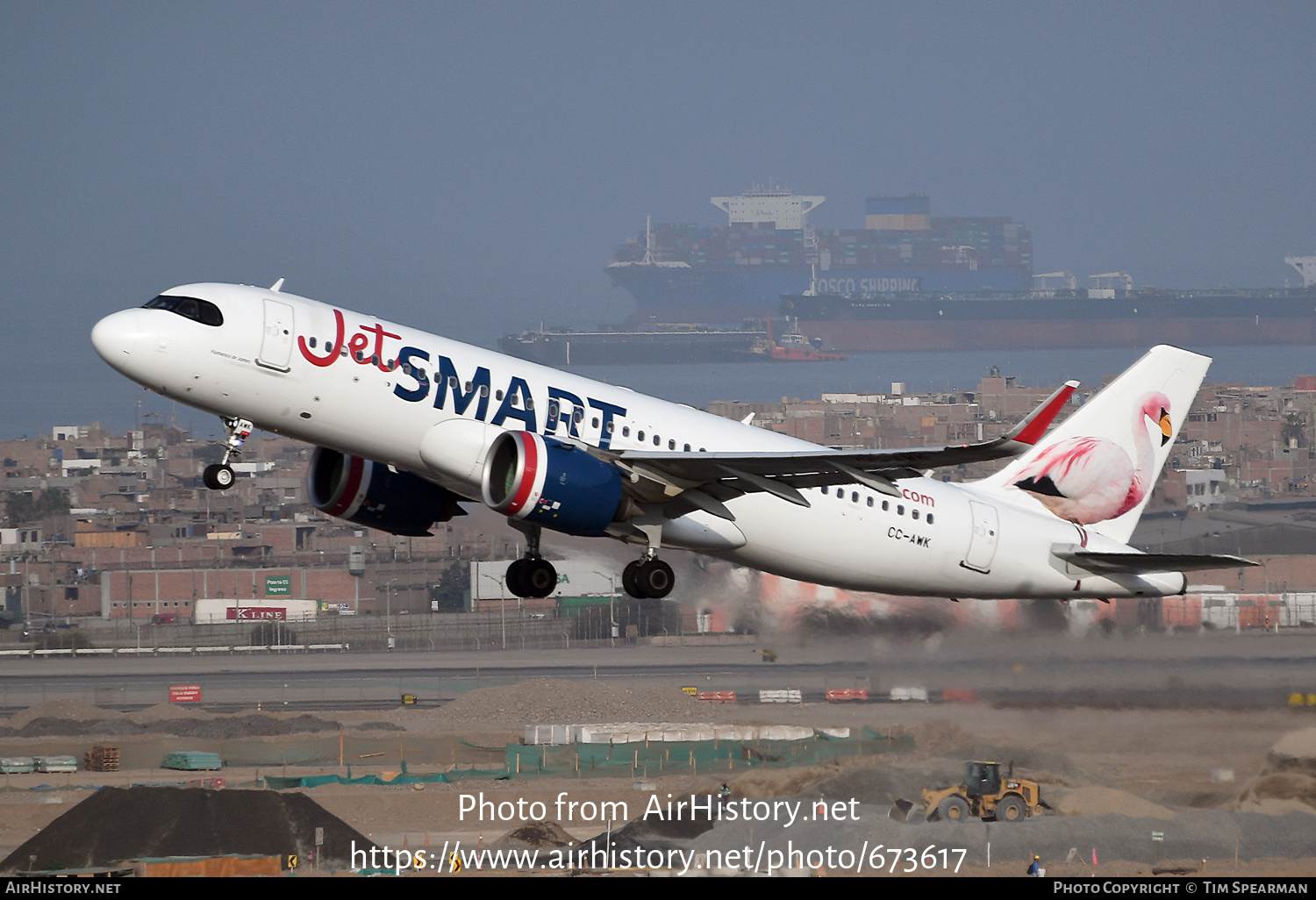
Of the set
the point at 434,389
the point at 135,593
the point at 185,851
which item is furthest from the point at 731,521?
the point at 135,593

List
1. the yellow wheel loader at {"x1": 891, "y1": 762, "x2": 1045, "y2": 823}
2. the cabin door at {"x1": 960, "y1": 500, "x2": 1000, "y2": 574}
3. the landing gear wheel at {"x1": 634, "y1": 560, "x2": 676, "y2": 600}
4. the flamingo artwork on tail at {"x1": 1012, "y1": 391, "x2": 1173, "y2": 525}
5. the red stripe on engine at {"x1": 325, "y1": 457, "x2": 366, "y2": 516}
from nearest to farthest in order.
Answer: the landing gear wheel at {"x1": 634, "y1": 560, "x2": 676, "y2": 600} → the red stripe on engine at {"x1": 325, "y1": 457, "x2": 366, "y2": 516} → the cabin door at {"x1": 960, "y1": 500, "x2": 1000, "y2": 574} → the flamingo artwork on tail at {"x1": 1012, "y1": 391, "x2": 1173, "y2": 525} → the yellow wheel loader at {"x1": 891, "y1": 762, "x2": 1045, "y2": 823}

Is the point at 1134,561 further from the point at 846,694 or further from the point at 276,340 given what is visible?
the point at 846,694

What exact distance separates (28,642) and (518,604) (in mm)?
29106

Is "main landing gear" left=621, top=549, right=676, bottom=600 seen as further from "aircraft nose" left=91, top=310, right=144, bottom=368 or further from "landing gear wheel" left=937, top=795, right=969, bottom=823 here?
"landing gear wheel" left=937, top=795, right=969, bottom=823

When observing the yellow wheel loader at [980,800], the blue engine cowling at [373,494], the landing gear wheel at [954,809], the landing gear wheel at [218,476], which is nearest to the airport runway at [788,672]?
the yellow wheel loader at [980,800]

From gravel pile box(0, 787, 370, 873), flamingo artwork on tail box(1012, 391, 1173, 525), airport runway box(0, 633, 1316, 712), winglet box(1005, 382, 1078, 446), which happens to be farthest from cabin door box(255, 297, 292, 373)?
airport runway box(0, 633, 1316, 712)

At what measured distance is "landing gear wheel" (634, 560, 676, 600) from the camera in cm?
3322

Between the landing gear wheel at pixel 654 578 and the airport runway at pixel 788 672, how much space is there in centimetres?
1300

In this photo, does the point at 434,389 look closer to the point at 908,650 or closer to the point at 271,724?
the point at 908,650

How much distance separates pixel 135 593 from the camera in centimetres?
11706

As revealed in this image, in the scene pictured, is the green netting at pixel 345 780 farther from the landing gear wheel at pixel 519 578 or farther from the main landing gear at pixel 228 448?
the main landing gear at pixel 228 448

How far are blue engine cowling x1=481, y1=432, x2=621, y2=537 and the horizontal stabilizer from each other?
11432mm

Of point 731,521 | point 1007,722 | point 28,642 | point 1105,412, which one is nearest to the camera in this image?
point 731,521

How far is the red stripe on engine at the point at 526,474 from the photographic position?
3062cm
